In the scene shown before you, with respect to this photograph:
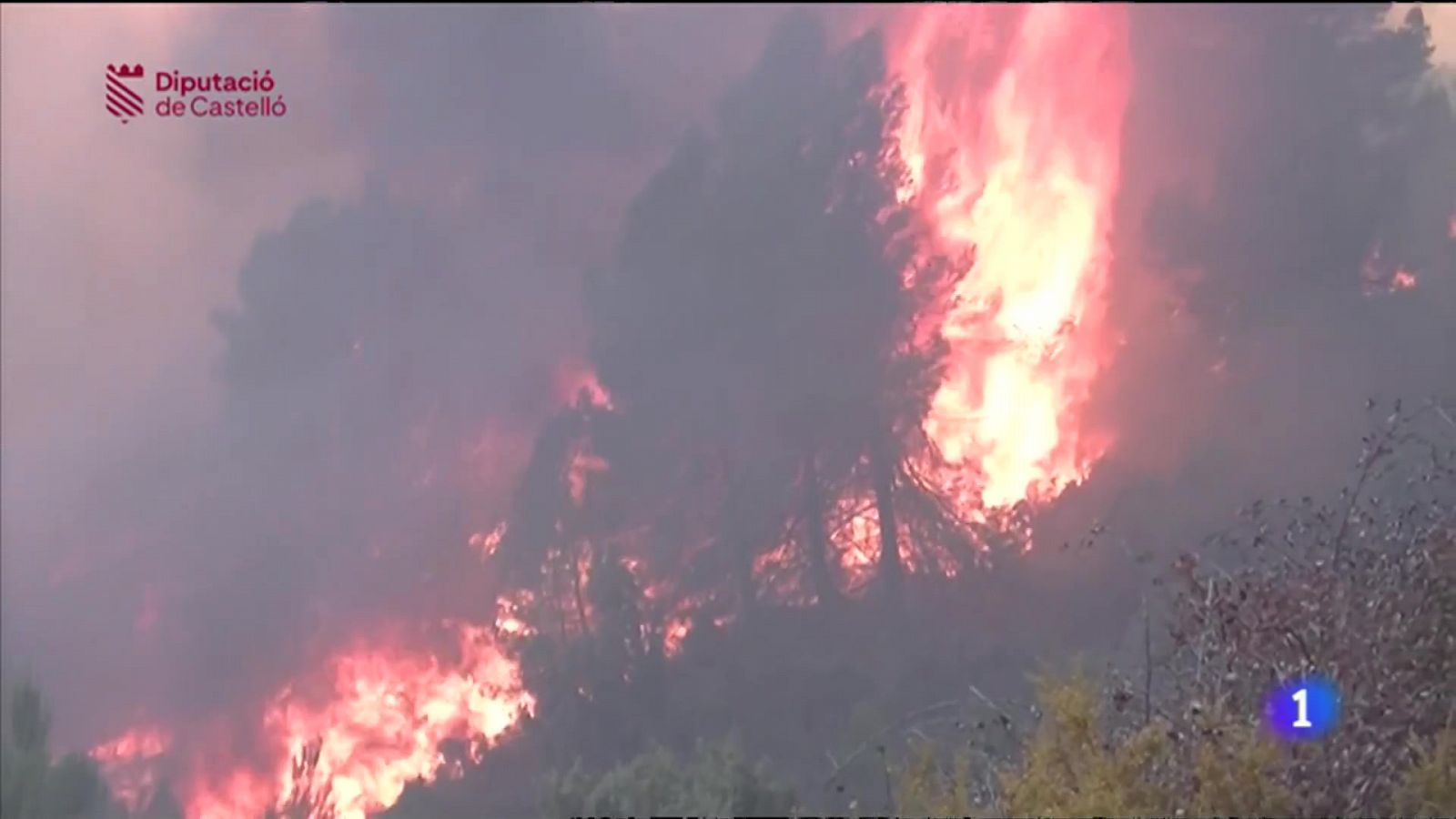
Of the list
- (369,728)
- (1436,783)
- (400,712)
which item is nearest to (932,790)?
(1436,783)

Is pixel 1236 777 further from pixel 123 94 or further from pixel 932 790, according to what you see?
pixel 123 94

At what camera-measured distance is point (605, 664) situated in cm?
1332

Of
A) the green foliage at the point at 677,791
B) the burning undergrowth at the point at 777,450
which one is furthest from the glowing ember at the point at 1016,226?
the green foliage at the point at 677,791

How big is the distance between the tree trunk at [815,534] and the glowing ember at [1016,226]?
165cm

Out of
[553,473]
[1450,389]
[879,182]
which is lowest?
[1450,389]

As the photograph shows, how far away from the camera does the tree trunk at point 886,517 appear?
A: 50.3 feet

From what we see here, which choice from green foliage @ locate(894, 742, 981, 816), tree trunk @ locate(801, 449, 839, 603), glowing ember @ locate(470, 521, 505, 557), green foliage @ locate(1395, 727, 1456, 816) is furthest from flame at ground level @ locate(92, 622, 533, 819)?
green foliage @ locate(1395, 727, 1456, 816)

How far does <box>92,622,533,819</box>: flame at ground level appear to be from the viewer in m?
11.0

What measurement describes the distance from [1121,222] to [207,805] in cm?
1255

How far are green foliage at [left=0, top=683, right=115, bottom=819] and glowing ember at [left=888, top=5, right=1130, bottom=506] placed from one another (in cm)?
1001

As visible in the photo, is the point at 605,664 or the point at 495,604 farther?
the point at 495,604

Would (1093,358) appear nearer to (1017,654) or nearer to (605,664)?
(1017,654)

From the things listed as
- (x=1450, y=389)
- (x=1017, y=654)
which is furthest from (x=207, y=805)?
(x=1450, y=389)

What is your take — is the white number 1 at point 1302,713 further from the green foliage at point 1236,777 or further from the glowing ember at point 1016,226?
the glowing ember at point 1016,226
